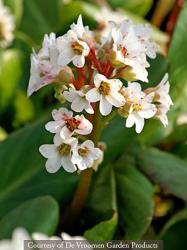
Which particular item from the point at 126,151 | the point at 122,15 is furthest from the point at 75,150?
the point at 122,15

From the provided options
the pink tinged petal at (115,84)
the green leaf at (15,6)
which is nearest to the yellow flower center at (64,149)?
the pink tinged petal at (115,84)

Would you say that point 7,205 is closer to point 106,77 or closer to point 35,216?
point 35,216

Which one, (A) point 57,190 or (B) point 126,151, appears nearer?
(A) point 57,190

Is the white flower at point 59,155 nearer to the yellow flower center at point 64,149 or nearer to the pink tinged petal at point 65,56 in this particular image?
the yellow flower center at point 64,149

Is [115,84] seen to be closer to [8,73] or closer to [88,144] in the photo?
[88,144]

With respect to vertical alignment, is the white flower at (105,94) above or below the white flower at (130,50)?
below

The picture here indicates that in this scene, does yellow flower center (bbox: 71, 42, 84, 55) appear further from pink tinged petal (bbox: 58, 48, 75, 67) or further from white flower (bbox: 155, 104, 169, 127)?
white flower (bbox: 155, 104, 169, 127)
